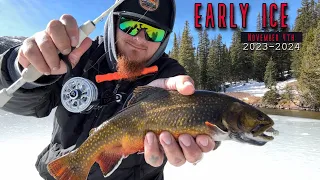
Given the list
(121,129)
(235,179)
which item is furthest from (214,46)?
(121,129)

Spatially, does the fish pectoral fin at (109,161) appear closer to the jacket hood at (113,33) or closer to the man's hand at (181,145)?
the man's hand at (181,145)

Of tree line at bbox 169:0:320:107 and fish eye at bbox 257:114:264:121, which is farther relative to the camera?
tree line at bbox 169:0:320:107

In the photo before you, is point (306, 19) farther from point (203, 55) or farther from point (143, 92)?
point (143, 92)

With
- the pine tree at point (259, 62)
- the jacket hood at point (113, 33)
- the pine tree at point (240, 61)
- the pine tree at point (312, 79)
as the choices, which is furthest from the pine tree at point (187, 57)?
the jacket hood at point (113, 33)

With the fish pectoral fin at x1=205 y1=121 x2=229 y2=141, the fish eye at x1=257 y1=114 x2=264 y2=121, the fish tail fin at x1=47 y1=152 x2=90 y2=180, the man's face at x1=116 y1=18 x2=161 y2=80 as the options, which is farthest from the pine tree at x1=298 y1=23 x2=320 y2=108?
the fish tail fin at x1=47 y1=152 x2=90 y2=180

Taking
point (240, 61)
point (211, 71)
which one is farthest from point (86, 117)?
point (240, 61)

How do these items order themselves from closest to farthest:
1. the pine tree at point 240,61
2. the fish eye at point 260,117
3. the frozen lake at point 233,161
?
1. the fish eye at point 260,117
2. the frozen lake at point 233,161
3. the pine tree at point 240,61

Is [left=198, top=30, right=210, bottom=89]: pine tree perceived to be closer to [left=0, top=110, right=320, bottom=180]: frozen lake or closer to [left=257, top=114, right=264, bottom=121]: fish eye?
[left=0, top=110, right=320, bottom=180]: frozen lake
